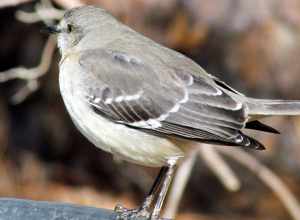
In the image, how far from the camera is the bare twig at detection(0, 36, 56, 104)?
24.7 feet

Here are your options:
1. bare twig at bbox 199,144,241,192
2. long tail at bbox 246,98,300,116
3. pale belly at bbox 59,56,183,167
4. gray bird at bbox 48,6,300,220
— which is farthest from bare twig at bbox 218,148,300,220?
pale belly at bbox 59,56,183,167

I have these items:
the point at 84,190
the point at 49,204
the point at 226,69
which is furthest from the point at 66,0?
the point at 49,204

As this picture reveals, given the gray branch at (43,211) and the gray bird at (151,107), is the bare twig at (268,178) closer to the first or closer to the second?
the gray bird at (151,107)

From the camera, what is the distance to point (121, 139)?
5.29 metres

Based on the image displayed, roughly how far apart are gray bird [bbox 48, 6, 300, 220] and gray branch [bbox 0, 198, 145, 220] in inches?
24.9

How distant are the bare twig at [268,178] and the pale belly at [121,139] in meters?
2.49

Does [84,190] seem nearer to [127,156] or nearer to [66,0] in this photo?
Answer: [66,0]

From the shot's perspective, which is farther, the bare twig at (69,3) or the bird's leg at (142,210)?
the bare twig at (69,3)

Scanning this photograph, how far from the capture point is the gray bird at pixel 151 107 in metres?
5.30

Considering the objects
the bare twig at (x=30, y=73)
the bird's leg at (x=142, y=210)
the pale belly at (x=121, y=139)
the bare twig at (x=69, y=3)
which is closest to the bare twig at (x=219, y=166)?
the bare twig at (x=30, y=73)

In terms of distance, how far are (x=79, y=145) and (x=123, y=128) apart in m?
4.05

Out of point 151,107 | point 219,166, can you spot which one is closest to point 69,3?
point 219,166

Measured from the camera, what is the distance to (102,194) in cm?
909

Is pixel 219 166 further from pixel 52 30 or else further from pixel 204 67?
pixel 52 30
